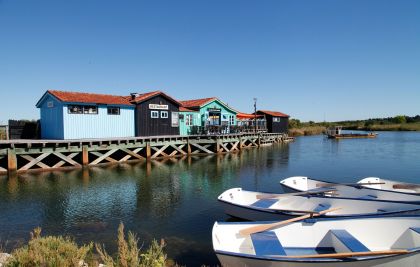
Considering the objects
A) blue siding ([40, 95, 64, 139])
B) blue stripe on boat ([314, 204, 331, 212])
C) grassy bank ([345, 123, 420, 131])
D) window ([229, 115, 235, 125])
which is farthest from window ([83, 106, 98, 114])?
grassy bank ([345, 123, 420, 131])

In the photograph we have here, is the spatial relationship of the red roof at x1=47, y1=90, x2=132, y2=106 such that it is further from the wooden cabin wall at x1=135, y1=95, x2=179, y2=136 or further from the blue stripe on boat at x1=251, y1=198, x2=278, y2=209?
the blue stripe on boat at x1=251, y1=198, x2=278, y2=209

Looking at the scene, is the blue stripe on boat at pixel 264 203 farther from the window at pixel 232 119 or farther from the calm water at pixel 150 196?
the window at pixel 232 119

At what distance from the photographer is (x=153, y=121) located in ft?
94.5

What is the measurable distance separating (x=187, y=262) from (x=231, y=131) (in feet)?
98.5

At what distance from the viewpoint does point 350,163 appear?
2630 centimetres

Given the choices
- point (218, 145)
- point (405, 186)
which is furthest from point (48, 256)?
point (218, 145)

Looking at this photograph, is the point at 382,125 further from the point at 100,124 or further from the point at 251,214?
the point at 251,214

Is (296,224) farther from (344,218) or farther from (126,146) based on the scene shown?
(126,146)

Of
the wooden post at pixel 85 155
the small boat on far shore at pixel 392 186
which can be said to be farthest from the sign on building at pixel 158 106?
the small boat on far shore at pixel 392 186

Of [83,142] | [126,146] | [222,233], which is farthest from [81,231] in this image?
[126,146]

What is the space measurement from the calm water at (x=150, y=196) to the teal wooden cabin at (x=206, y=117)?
7.26 m

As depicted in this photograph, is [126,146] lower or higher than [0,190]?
higher

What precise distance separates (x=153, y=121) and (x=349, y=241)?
23.8 m

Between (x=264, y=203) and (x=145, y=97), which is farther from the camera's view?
(x=145, y=97)
